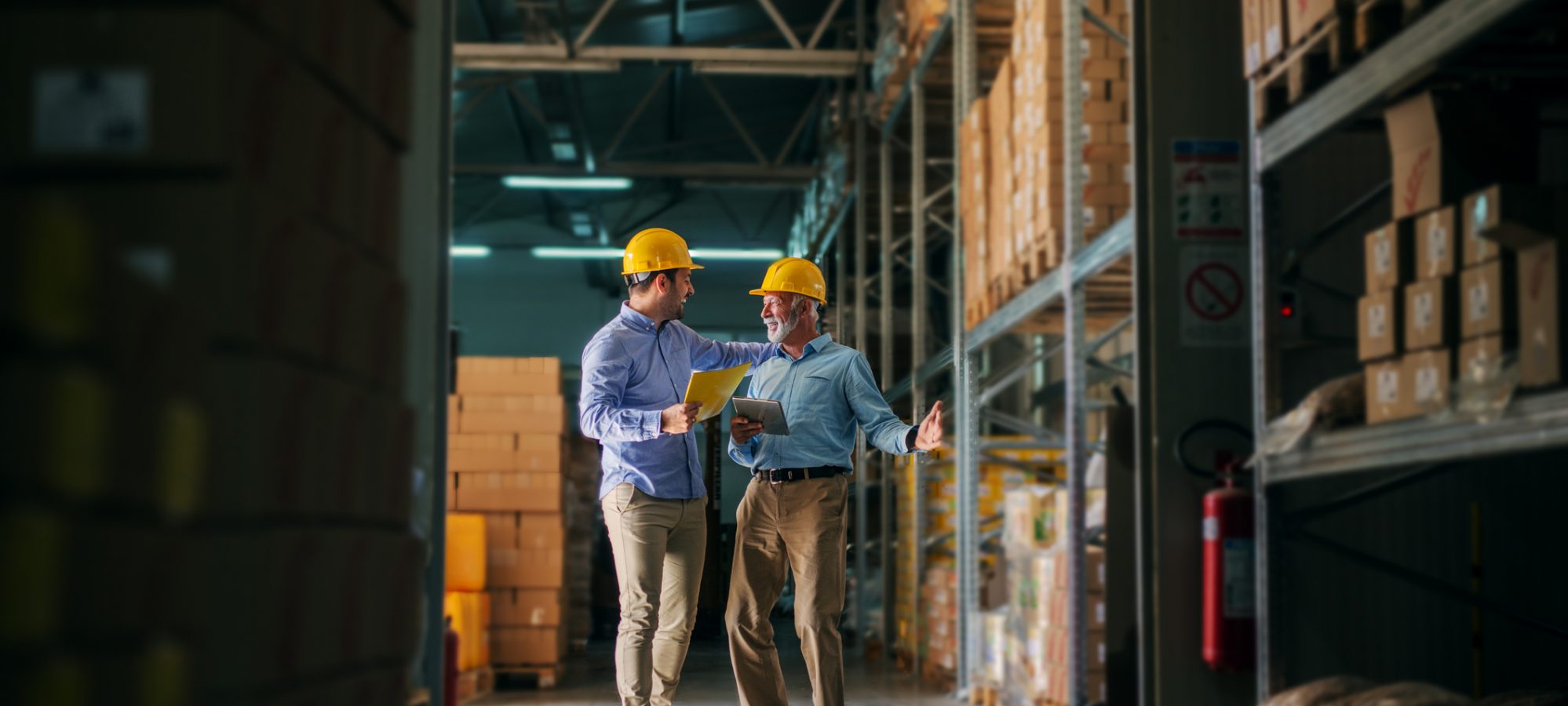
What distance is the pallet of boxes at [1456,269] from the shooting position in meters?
3.31

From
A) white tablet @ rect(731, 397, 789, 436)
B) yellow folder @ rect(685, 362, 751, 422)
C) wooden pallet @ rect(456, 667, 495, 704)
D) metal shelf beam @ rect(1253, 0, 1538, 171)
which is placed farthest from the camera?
wooden pallet @ rect(456, 667, 495, 704)

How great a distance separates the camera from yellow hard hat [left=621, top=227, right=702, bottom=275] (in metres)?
5.81

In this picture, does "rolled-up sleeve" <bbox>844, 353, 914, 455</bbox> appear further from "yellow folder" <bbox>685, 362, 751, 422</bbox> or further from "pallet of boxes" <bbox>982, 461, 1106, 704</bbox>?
"pallet of boxes" <bbox>982, 461, 1106, 704</bbox>

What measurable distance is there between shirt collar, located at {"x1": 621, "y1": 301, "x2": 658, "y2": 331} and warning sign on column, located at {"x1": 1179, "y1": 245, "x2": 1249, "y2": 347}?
2082 millimetres

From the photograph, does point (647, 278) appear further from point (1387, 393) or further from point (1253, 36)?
point (1387, 393)

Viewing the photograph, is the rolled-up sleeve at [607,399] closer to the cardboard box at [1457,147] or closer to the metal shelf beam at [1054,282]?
the metal shelf beam at [1054,282]

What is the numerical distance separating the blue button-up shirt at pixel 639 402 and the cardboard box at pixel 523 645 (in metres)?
4.73

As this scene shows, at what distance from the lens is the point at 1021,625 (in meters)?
7.75

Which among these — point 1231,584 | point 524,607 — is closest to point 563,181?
point 524,607

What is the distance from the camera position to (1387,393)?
386cm

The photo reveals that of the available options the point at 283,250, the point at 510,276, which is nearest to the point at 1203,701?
the point at 283,250

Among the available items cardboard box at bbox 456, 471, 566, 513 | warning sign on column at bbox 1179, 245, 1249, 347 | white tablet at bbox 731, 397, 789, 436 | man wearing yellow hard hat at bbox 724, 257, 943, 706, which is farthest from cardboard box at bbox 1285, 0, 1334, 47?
cardboard box at bbox 456, 471, 566, 513

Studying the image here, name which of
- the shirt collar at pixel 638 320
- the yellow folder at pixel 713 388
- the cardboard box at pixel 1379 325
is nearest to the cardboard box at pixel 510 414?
the shirt collar at pixel 638 320

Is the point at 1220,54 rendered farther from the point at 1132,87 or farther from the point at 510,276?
the point at 510,276
